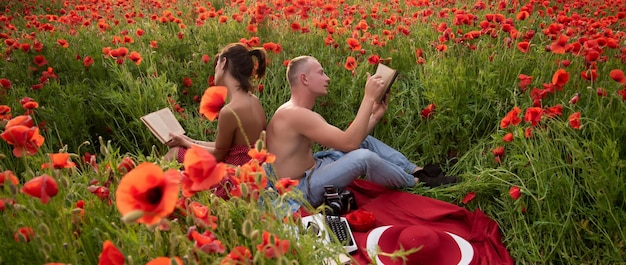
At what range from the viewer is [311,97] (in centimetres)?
316

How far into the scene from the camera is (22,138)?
150 centimetres

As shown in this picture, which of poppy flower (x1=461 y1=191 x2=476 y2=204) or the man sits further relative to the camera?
the man

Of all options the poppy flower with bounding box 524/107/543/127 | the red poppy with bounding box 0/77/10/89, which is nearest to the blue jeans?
the poppy flower with bounding box 524/107/543/127

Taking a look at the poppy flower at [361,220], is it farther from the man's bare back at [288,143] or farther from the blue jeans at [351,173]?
the man's bare back at [288,143]

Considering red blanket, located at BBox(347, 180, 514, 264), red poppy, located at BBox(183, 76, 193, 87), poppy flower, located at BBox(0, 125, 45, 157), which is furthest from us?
red poppy, located at BBox(183, 76, 193, 87)

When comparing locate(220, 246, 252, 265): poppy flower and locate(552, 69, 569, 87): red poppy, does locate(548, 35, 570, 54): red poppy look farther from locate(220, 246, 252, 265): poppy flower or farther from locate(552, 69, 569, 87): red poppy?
locate(220, 246, 252, 265): poppy flower

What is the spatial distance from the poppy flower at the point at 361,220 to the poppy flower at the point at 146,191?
185cm

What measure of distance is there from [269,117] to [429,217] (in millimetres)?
1584

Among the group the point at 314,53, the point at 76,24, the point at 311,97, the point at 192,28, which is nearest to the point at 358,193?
the point at 311,97

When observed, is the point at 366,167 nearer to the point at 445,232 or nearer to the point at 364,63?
the point at 445,232

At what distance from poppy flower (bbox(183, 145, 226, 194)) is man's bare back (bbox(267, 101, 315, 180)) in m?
1.90

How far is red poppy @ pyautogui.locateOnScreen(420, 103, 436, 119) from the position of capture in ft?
11.2

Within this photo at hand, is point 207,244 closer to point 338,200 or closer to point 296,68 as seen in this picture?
point 338,200

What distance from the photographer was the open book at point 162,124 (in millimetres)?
2977
